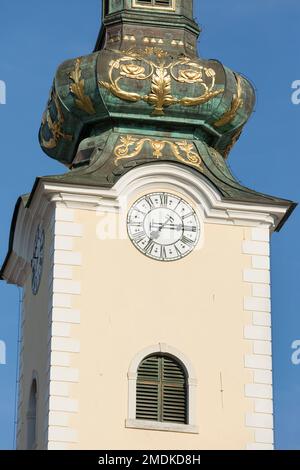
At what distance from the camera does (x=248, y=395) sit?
143 ft

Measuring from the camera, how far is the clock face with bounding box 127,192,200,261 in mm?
44000

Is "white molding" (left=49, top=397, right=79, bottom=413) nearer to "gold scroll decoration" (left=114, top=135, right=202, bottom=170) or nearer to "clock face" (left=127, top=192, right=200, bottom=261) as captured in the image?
"clock face" (left=127, top=192, right=200, bottom=261)

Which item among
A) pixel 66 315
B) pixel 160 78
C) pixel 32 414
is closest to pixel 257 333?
pixel 66 315

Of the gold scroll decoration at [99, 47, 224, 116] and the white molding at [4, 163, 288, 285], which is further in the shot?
the gold scroll decoration at [99, 47, 224, 116]

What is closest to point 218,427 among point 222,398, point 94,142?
point 222,398

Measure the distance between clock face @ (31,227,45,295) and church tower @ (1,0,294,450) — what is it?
0.02m

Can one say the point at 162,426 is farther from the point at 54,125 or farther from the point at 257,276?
the point at 54,125

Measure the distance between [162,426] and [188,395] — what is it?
0.53 metres

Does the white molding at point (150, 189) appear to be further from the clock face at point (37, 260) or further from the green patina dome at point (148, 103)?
the green patina dome at point (148, 103)

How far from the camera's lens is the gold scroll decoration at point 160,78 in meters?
44.8

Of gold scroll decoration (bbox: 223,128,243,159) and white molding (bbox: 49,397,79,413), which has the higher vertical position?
gold scroll decoration (bbox: 223,128,243,159)

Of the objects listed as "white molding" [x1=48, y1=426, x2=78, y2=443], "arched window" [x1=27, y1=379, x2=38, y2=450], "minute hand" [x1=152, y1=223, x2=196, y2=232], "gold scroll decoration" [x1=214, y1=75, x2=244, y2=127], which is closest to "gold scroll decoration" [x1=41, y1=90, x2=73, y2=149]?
"gold scroll decoration" [x1=214, y1=75, x2=244, y2=127]

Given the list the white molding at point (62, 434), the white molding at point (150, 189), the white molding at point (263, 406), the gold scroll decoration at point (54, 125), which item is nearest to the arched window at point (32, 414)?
the white molding at point (62, 434)

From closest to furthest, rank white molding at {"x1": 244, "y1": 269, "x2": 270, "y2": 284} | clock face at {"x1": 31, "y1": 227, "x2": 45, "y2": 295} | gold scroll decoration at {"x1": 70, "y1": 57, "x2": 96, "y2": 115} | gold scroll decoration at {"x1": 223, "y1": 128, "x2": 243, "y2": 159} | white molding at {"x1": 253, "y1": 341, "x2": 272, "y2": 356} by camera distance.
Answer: white molding at {"x1": 253, "y1": 341, "x2": 272, "y2": 356}
white molding at {"x1": 244, "y1": 269, "x2": 270, "y2": 284}
clock face at {"x1": 31, "y1": 227, "x2": 45, "y2": 295}
gold scroll decoration at {"x1": 70, "y1": 57, "x2": 96, "y2": 115}
gold scroll decoration at {"x1": 223, "y1": 128, "x2": 243, "y2": 159}
